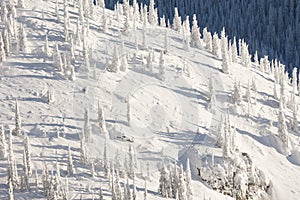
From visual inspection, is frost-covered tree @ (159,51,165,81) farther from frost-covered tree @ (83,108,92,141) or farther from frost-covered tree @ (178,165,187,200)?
frost-covered tree @ (178,165,187,200)

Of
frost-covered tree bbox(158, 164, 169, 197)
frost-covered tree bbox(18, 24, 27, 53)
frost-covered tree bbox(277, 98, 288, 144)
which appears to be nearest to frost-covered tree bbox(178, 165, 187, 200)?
frost-covered tree bbox(158, 164, 169, 197)

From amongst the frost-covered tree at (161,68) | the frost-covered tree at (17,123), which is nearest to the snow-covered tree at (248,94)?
the frost-covered tree at (161,68)

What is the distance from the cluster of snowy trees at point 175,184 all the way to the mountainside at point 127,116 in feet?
0.35

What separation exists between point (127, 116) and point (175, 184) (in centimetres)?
1216

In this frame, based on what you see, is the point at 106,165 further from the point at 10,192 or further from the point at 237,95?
the point at 237,95

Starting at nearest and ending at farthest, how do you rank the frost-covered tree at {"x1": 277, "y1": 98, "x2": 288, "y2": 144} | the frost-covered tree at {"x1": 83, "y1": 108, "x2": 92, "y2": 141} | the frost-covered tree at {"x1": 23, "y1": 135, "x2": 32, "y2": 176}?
the frost-covered tree at {"x1": 23, "y1": 135, "x2": 32, "y2": 176}
the frost-covered tree at {"x1": 83, "y1": 108, "x2": 92, "y2": 141}
the frost-covered tree at {"x1": 277, "y1": 98, "x2": 288, "y2": 144}

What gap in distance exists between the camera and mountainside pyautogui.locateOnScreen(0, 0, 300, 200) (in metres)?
50.4

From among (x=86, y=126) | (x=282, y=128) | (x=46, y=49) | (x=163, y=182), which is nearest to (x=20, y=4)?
(x=46, y=49)

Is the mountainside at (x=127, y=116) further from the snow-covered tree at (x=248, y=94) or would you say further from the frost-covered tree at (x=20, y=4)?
the frost-covered tree at (x=20, y=4)

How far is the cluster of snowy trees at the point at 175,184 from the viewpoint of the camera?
167ft

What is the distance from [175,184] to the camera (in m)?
51.8

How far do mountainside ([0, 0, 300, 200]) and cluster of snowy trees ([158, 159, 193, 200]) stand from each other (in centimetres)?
11

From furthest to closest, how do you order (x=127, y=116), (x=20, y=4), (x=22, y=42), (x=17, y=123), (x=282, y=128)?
1. (x=20, y=4)
2. (x=282, y=128)
3. (x=22, y=42)
4. (x=127, y=116)
5. (x=17, y=123)

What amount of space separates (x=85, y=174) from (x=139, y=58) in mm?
28961
